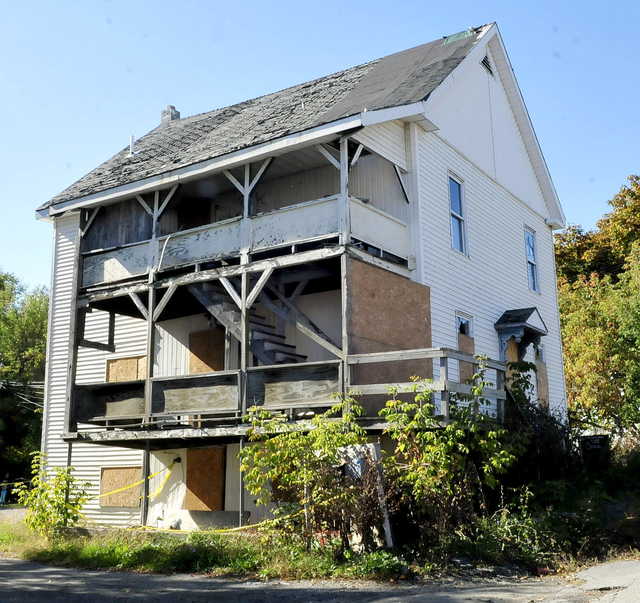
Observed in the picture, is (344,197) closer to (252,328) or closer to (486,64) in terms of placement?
(252,328)

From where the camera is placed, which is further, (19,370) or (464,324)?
(19,370)

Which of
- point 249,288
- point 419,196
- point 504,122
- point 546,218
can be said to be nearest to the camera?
point 249,288

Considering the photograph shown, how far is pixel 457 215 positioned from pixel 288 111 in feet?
15.0

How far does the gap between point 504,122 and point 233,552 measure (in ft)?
46.9

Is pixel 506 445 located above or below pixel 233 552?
above

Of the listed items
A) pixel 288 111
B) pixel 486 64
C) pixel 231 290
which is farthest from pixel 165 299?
pixel 486 64

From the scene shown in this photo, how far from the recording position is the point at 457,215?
60.8ft

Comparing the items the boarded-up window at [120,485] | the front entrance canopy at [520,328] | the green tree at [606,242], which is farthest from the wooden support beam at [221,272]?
the green tree at [606,242]

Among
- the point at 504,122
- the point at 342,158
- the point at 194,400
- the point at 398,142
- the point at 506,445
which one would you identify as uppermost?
the point at 504,122

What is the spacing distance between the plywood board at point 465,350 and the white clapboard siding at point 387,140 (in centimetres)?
405

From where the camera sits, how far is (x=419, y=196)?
666 inches

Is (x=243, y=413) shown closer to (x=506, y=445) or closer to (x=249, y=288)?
(x=249, y=288)

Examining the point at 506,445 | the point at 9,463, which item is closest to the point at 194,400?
the point at 506,445

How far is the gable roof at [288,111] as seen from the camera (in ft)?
53.3
